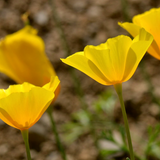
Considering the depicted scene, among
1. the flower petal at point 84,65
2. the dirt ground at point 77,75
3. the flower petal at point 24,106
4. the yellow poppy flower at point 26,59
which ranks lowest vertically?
the dirt ground at point 77,75

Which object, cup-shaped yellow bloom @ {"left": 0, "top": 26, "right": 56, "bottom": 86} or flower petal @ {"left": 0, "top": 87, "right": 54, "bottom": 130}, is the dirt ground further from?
flower petal @ {"left": 0, "top": 87, "right": 54, "bottom": 130}

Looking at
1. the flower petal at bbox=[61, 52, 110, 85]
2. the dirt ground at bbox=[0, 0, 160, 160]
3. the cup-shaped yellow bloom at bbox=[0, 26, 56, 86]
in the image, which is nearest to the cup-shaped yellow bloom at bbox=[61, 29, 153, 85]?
the flower petal at bbox=[61, 52, 110, 85]

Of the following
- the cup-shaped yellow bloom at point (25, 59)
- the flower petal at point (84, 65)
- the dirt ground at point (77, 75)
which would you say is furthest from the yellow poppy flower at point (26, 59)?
the dirt ground at point (77, 75)

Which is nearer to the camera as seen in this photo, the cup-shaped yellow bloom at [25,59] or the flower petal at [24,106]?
the flower petal at [24,106]

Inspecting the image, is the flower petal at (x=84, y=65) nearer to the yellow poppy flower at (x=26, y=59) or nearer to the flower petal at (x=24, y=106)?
the flower petal at (x=24, y=106)

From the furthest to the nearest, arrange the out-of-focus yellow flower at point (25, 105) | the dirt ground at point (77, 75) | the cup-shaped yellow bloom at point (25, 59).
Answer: the dirt ground at point (77, 75), the cup-shaped yellow bloom at point (25, 59), the out-of-focus yellow flower at point (25, 105)

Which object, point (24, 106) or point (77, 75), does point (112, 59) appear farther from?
point (77, 75)

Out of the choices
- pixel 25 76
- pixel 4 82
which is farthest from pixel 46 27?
pixel 25 76
